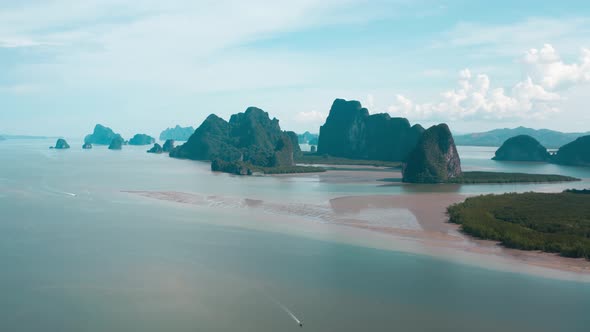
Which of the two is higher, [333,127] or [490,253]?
[333,127]

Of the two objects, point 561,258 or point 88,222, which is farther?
point 88,222

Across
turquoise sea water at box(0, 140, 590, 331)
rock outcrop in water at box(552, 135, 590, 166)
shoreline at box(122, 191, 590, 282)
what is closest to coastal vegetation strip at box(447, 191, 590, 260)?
shoreline at box(122, 191, 590, 282)

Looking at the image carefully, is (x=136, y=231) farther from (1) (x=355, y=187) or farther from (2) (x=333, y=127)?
(2) (x=333, y=127)

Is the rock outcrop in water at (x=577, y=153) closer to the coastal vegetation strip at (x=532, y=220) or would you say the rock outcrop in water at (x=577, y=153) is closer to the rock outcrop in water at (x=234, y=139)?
the rock outcrop in water at (x=234, y=139)

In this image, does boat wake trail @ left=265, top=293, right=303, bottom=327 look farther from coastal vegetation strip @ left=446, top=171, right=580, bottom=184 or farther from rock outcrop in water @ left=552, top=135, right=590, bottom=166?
rock outcrop in water @ left=552, top=135, right=590, bottom=166

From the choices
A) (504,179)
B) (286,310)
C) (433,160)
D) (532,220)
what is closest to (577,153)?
(504,179)

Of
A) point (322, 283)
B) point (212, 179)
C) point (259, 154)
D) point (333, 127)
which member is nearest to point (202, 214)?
point (322, 283)

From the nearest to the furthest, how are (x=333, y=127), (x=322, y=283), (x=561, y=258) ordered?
1. (x=322, y=283)
2. (x=561, y=258)
3. (x=333, y=127)

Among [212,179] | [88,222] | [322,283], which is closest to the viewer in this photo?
[322,283]

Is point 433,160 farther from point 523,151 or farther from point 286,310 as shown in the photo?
point 523,151
